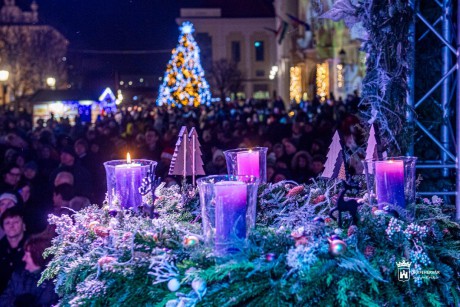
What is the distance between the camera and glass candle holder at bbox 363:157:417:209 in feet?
8.68

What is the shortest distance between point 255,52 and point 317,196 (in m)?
62.3

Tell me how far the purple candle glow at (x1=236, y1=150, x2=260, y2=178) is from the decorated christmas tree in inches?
1462

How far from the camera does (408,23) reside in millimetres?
4215

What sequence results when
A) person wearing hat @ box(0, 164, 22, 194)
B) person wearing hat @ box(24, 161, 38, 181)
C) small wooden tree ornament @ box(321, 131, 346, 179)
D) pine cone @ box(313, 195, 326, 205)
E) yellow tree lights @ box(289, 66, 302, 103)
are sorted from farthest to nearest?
yellow tree lights @ box(289, 66, 302, 103)
person wearing hat @ box(24, 161, 38, 181)
person wearing hat @ box(0, 164, 22, 194)
small wooden tree ornament @ box(321, 131, 346, 179)
pine cone @ box(313, 195, 326, 205)

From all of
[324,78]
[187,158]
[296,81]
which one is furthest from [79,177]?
[296,81]

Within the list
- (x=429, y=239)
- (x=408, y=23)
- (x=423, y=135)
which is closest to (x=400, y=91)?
(x=408, y=23)

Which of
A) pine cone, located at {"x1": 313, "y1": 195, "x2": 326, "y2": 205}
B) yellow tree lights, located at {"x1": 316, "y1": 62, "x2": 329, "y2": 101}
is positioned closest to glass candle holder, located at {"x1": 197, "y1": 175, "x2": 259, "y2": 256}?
pine cone, located at {"x1": 313, "y1": 195, "x2": 326, "y2": 205}

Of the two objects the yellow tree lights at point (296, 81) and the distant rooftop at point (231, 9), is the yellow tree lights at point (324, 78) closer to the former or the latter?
the yellow tree lights at point (296, 81)

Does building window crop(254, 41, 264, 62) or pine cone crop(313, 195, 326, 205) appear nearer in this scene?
pine cone crop(313, 195, 326, 205)

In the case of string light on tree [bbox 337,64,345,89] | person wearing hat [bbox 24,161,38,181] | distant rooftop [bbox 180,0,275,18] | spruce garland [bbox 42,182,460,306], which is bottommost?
person wearing hat [bbox 24,161,38,181]

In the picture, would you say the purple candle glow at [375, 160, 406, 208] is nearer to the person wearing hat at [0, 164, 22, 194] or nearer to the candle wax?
the candle wax

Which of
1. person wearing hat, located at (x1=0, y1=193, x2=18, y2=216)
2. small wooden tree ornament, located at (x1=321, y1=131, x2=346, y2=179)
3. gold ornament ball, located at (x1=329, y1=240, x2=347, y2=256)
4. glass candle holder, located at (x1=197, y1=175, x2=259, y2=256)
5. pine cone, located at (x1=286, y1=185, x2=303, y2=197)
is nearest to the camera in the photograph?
gold ornament ball, located at (x1=329, y1=240, x2=347, y2=256)

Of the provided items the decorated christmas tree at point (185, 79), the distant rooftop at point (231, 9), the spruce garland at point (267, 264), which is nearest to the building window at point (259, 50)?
the distant rooftop at point (231, 9)

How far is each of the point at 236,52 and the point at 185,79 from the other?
23719mm
